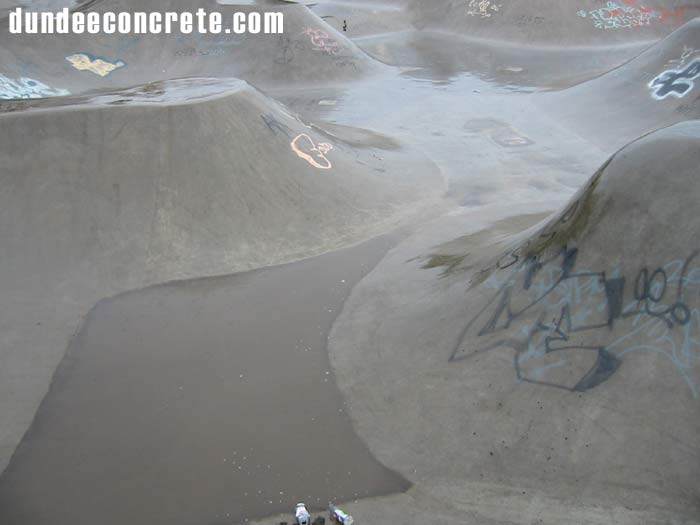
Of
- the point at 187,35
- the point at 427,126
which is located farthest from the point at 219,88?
the point at 187,35

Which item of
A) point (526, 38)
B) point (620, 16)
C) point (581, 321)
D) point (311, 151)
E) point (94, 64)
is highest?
point (620, 16)

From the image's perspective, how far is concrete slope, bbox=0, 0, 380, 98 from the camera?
2509cm

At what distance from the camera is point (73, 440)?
716 centimetres

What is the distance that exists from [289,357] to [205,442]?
1909 millimetres

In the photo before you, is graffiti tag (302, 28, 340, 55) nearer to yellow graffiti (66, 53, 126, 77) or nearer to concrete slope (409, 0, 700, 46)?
yellow graffiti (66, 53, 126, 77)

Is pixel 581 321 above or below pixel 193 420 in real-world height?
above

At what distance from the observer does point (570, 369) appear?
6625mm

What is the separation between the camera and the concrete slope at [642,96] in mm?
17016

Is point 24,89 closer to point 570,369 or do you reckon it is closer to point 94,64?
point 94,64

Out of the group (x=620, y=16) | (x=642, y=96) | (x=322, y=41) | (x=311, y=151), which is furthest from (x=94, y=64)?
(x=620, y=16)

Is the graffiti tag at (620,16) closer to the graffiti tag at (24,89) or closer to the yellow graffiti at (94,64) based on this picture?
the yellow graffiti at (94,64)

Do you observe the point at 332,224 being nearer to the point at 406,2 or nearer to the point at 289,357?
the point at 289,357

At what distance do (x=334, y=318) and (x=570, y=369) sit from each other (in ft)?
13.1

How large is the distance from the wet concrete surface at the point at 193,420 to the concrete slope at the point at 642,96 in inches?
482
